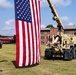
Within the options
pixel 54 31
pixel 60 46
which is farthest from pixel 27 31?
pixel 54 31

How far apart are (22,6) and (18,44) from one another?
6.50 feet

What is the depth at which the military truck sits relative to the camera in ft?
69.0

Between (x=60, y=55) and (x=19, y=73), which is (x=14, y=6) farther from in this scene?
(x=60, y=55)

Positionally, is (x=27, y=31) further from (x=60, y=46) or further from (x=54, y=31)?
(x=54, y=31)

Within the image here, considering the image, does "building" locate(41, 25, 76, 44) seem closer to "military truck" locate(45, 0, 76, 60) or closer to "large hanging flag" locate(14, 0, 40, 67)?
"military truck" locate(45, 0, 76, 60)

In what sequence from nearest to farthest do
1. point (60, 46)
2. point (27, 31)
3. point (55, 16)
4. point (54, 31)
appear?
1. point (27, 31)
2. point (60, 46)
3. point (55, 16)
4. point (54, 31)

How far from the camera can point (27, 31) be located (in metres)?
14.7

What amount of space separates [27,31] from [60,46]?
7029 mm

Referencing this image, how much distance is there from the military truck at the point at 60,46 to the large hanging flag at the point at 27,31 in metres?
5.27

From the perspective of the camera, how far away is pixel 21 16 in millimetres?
14172

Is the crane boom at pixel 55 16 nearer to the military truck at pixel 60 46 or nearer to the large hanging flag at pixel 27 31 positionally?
the military truck at pixel 60 46

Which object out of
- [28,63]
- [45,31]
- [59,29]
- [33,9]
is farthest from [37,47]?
[45,31]

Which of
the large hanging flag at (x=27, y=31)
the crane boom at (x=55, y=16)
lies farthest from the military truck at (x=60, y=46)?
the large hanging flag at (x=27, y=31)

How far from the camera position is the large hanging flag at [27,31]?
14070 millimetres
